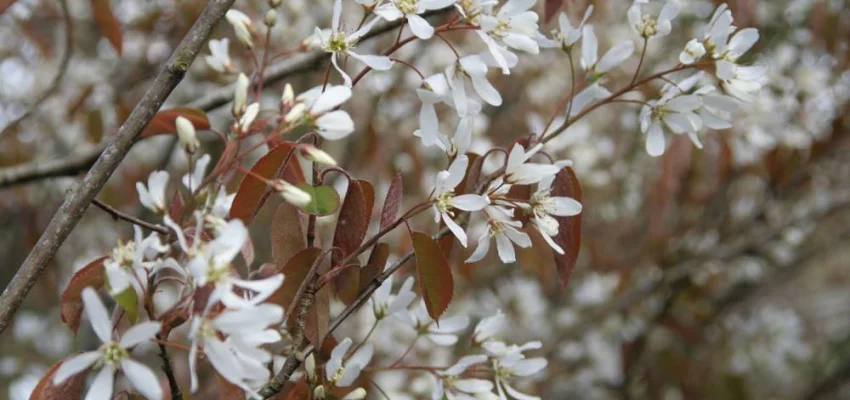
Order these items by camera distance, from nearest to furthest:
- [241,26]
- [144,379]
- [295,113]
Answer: [144,379] → [295,113] → [241,26]

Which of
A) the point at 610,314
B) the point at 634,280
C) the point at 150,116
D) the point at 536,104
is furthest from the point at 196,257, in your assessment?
the point at 536,104

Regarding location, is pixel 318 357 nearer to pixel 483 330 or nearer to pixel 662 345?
pixel 483 330

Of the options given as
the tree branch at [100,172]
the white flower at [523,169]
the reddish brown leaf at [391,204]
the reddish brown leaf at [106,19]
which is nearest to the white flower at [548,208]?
the white flower at [523,169]

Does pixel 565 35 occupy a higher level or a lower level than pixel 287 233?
higher

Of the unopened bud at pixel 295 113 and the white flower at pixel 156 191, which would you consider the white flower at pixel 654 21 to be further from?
the white flower at pixel 156 191

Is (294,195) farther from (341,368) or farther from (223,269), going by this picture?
(341,368)

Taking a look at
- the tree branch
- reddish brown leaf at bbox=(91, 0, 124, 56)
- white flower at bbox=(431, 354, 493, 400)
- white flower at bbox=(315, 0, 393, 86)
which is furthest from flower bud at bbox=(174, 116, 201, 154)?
reddish brown leaf at bbox=(91, 0, 124, 56)

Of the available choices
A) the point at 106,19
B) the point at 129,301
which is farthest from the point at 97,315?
the point at 106,19

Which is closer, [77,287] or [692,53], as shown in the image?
[77,287]
